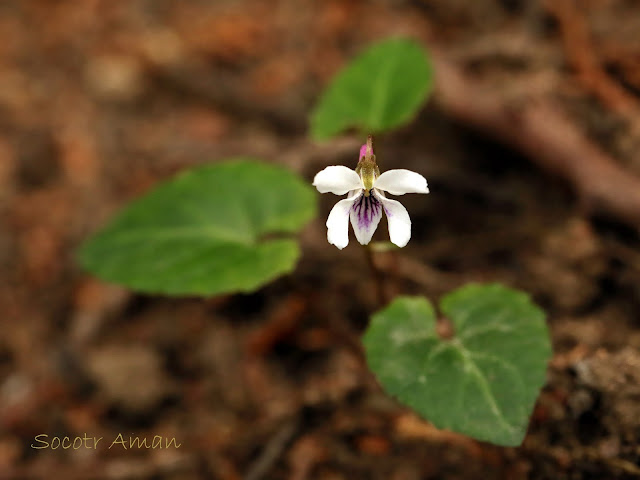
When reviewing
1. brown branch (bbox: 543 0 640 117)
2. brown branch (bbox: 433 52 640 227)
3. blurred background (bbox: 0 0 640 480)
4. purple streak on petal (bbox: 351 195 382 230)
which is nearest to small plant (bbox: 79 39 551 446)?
purple streak on petal (bbox: 351 195 382 230)

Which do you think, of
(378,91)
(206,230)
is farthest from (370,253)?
(378,91)

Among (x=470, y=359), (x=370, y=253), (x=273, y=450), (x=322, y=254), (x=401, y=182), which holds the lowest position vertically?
(x=273, y=450)

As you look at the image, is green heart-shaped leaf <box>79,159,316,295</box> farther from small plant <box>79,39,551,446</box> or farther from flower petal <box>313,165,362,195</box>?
flower petal <box>313,165,362,195</box>

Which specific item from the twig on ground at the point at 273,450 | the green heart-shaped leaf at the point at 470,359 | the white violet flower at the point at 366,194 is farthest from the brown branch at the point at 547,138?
the twig on ground at the point at 273,450

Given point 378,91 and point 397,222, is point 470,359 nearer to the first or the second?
point 397,222

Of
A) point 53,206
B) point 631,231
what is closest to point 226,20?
point 53,206

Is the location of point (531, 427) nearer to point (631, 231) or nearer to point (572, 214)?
point (631, 231)

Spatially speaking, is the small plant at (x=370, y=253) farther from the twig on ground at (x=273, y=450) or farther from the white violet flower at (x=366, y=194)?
the twig on ground at (x=273, y=450)

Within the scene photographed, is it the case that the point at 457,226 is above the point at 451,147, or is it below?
below
